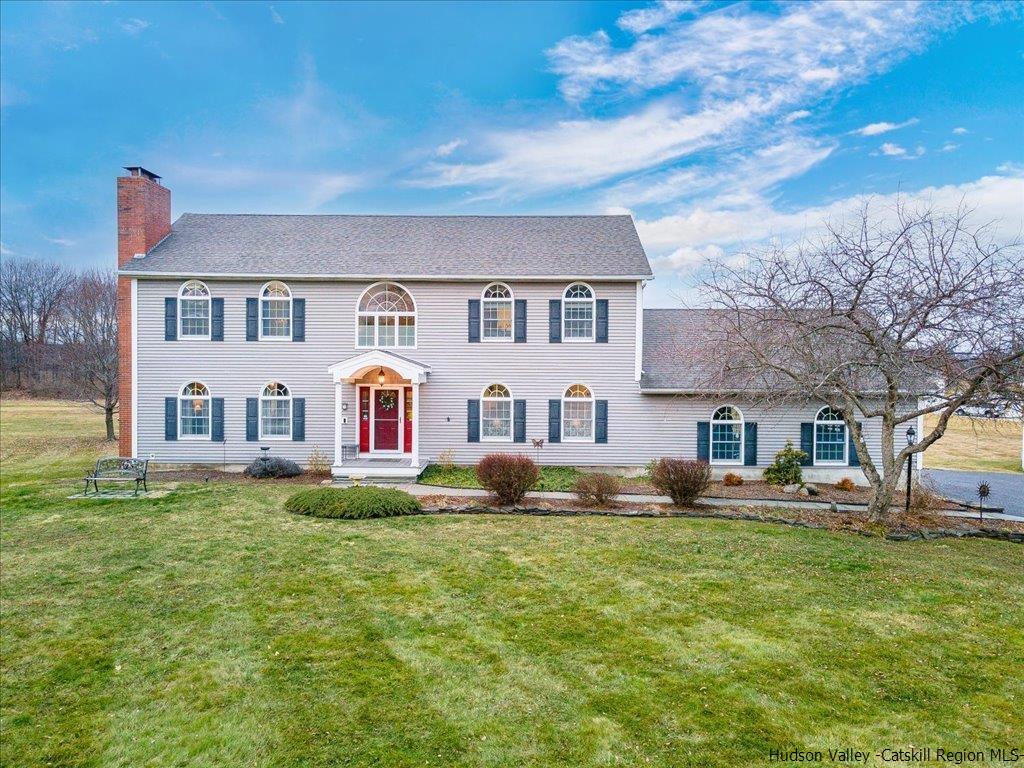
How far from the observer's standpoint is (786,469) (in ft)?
48.2

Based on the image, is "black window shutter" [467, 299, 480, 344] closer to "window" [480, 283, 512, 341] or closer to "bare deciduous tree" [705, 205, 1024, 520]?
"window" [480, 283, 512, 341]

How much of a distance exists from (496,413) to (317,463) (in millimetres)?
5641

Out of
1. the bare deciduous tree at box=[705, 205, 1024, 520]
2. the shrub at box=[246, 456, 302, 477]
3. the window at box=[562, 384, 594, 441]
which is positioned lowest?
the shrub at box=[246, 456, 302, 477]

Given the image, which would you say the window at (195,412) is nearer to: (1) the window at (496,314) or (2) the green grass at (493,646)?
(2) the green grass at (493,646)

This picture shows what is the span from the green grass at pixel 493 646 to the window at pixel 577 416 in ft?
21.1

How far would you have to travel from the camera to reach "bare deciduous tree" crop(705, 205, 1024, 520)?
9070 millimetres

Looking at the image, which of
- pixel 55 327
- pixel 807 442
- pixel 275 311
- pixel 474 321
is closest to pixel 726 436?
pixel 807 442

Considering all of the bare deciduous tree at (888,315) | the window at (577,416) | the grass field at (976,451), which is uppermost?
the bare deciduous tree at (888,315)

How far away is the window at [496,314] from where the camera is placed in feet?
53.1

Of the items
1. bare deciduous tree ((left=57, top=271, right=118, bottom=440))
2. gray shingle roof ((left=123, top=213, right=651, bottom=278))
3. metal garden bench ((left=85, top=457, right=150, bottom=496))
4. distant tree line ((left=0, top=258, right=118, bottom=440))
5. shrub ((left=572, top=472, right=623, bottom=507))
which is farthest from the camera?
distant tree line ((left=0, top=258, right=118, bottom=440))

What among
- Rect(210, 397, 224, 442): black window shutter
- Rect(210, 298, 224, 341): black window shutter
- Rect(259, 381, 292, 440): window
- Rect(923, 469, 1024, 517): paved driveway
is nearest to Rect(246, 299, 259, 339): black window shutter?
Rect(210, 298, 224, 341): black window shutter

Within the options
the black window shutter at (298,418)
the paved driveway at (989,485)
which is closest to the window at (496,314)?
the black window shutter at (298,418)

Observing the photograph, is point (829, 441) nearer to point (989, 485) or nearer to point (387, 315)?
point (989, 485)

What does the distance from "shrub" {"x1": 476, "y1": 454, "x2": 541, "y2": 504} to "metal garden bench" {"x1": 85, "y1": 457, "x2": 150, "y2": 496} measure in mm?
8439
